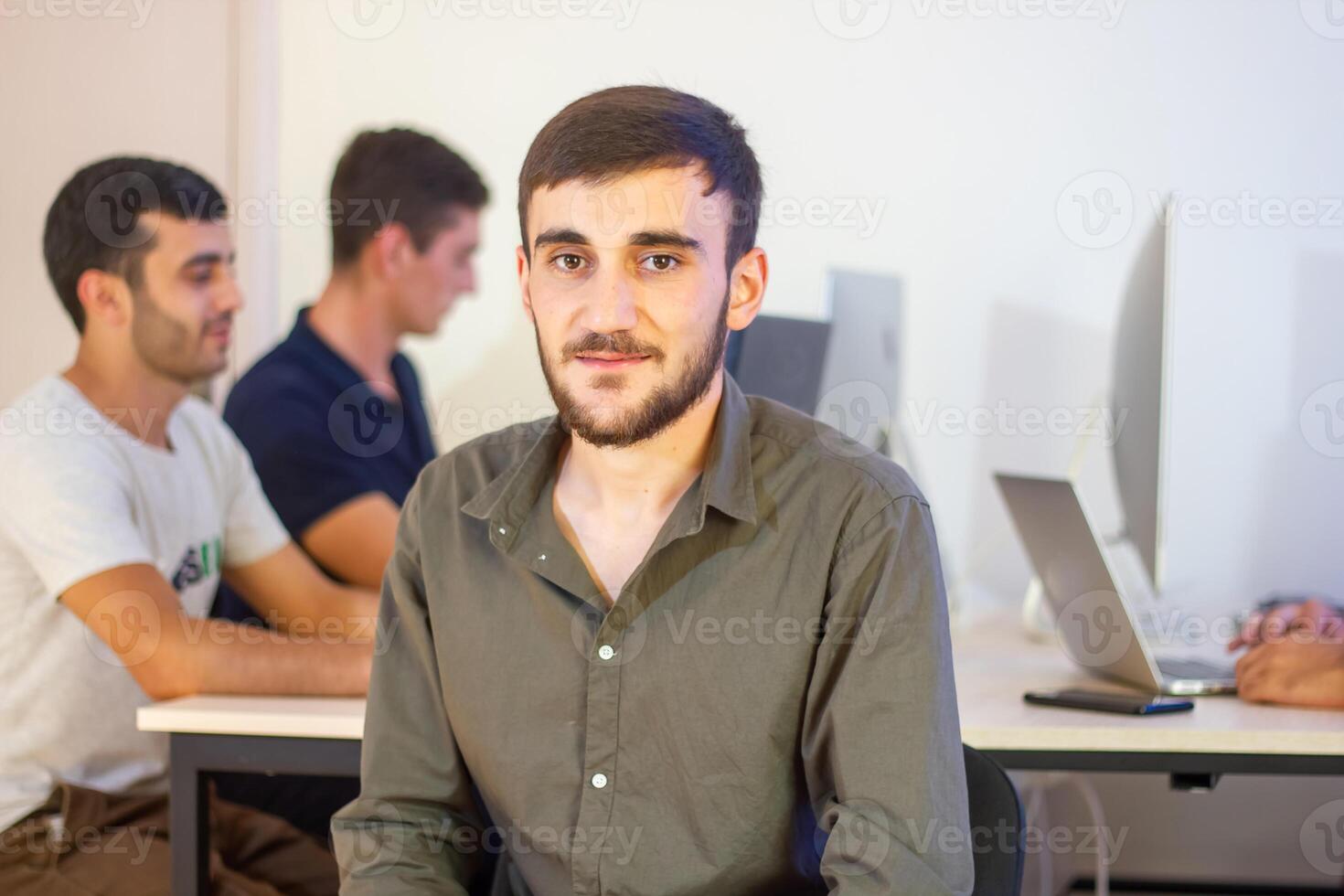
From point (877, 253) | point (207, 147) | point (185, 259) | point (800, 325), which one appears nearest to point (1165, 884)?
point (877, 253)

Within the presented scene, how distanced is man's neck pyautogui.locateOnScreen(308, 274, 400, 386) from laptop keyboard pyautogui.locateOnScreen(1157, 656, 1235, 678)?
1.90 meters

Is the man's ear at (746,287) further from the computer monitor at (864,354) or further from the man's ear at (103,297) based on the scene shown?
the man's ear at (103,297)

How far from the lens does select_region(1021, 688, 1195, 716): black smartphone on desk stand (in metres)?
1.69

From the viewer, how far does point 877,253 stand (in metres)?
3.11

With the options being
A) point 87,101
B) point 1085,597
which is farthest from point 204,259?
point 1085,597

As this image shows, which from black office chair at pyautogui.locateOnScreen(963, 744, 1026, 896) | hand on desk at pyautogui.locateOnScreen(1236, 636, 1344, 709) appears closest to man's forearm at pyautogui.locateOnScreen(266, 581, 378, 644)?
black office chair at pyautogui.locateOnScreen(963, 744, 1026, 896)

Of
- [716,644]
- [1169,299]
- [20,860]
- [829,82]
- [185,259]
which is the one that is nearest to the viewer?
[716,644]

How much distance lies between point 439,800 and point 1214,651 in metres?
1.44

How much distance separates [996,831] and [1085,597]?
64cm

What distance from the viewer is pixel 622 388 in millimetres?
1353

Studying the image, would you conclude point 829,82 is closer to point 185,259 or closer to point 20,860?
point 185,259

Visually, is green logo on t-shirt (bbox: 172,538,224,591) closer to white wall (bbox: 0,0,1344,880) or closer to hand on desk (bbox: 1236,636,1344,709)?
white wall (bbox: 0,0,1344,880)

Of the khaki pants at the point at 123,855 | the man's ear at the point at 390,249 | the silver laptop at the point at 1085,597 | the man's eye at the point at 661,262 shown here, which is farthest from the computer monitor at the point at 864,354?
the man's ear at the point at 390,249

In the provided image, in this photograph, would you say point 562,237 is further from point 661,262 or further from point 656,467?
point 656,467
